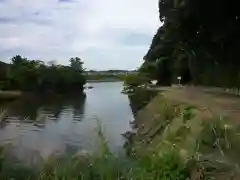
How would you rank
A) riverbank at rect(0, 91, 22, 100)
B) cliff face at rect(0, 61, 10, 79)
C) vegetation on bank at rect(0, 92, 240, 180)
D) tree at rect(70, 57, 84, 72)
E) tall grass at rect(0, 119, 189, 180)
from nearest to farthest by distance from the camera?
tall grass at rect(0, 119, 189, 180)
vegetation on bank at rect(0, 92, 240, 180)
riverbank at rect(0, 91, 22, 100)
cliff face at rect(0, 61, 10, 79)
tree at rect(70, 57, 84, 72)

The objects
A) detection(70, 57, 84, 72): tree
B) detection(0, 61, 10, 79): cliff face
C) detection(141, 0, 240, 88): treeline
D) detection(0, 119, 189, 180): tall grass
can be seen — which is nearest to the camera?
detection(0, 119, 189, 180): tall grass

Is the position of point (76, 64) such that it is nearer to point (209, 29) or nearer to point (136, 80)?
point (136, 80)

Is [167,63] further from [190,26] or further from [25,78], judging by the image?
[190,26]

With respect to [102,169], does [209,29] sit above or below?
above

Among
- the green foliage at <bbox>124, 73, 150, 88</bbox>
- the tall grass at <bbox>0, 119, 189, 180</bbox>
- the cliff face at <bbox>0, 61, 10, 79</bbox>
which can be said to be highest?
the cliff face at <bbox>0, 61, 10, 79</bbox>

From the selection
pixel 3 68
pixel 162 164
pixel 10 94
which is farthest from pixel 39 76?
pixel 162 164

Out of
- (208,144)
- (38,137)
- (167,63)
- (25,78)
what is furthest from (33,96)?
(208,144)

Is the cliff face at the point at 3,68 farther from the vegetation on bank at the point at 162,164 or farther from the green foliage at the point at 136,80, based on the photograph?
the vegetation on bank at the point at 162,164

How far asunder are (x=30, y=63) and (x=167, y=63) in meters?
37.4

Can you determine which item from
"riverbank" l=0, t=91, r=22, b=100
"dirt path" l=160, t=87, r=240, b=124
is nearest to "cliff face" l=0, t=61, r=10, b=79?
"riverbank" l=0, t=91, r=22, b=100

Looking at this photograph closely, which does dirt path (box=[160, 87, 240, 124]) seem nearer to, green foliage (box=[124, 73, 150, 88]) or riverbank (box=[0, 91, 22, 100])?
riverbank (box=[0, 91, 22, 100])

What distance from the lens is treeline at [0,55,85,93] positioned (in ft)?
295

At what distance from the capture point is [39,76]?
95.6 meters

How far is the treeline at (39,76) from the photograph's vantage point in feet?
295
